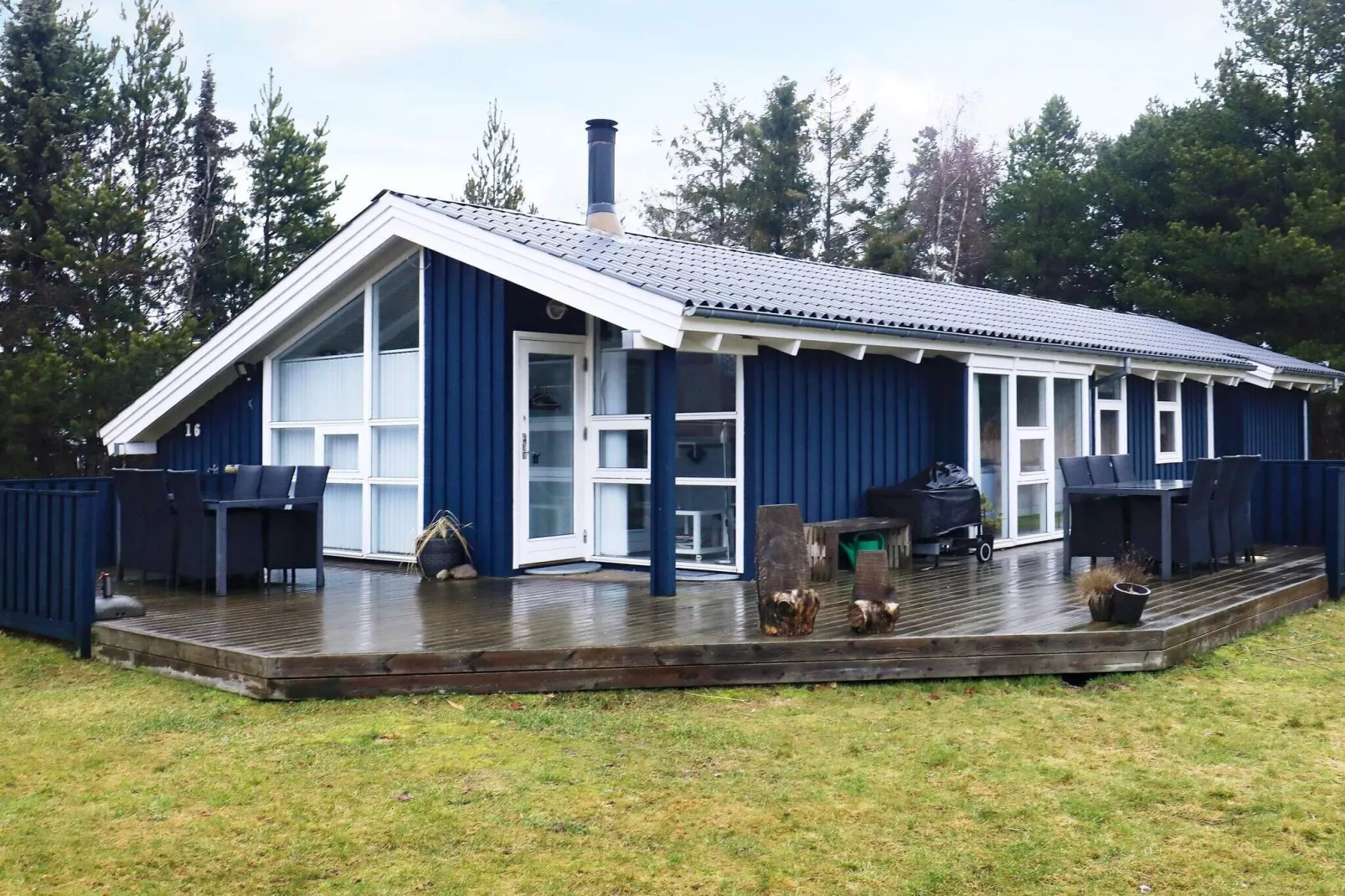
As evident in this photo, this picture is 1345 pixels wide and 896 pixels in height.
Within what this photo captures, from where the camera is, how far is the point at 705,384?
347 inches

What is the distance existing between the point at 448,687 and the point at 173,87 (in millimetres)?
22458

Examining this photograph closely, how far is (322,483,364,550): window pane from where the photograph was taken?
10.4 m

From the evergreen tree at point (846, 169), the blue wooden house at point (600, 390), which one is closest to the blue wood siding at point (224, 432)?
the blue wooden house at point (600, 390)

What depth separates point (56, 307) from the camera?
2184 cm

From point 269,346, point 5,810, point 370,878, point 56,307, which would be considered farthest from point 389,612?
point 56,307

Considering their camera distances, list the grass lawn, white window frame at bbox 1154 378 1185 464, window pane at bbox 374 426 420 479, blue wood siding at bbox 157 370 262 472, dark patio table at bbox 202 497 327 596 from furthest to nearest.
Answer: white window frame at bbox 1154 378 1185 464 < blue wood siding at bbox 157 370 262 472 < window pane at bbox 374 426 420 479 < dark patio table at bbox 202 497 327 596 < the grass lawn

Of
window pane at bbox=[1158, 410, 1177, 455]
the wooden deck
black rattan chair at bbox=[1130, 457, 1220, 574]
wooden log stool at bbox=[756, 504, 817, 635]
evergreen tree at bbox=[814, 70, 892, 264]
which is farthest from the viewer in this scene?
evergreen tree at bbox=[814, 70, 892, 264]

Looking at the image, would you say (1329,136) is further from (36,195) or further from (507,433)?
(36,195)

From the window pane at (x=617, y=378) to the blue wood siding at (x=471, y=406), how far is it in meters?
0.38

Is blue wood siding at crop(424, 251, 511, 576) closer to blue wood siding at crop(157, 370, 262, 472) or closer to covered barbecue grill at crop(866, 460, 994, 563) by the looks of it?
blue wood siding at crop(157, 370, 262, 472)

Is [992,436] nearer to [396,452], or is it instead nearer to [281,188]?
[396,452]

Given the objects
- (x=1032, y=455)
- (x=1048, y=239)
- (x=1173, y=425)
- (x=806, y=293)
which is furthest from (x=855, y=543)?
(x=1048, y=239)

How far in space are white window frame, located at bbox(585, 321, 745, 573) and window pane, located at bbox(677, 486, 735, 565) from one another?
0.13 feet

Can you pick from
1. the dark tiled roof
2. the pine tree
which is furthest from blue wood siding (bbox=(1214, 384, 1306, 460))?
the pine tree
